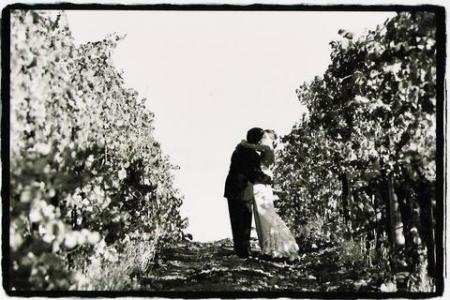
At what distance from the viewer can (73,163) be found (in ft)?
18.3

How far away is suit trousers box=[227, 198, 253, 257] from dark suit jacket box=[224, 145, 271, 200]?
78 millimetres

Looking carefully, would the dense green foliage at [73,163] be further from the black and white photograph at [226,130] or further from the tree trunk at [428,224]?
the tree trunk at [428,224]

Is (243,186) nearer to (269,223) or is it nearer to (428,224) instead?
(269,223)

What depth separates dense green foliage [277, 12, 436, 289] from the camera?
589 centimetres

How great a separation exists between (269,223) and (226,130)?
3.43 feet

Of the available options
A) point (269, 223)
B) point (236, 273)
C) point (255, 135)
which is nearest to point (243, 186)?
point (269, 223)

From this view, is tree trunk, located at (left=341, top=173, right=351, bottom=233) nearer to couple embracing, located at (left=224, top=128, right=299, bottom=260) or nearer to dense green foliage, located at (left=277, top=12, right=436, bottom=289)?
dense green foliage, located at (left=277, top=12, right=436, bottom=289)

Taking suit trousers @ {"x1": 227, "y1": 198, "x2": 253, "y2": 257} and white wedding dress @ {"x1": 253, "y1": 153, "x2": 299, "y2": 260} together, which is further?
white wedding dress @ {"x1": 253, "y1": 153, "x2": 299, "y2": 260}

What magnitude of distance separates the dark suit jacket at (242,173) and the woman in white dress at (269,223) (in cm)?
6

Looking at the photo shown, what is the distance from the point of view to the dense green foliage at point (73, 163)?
5.22 metres

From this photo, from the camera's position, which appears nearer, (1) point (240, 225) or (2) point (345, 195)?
(1) point (240, 225)

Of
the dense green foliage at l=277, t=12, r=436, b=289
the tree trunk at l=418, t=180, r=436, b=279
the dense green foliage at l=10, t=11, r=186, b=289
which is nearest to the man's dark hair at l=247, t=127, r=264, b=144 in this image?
the dense green foliage at l=277, t=12, r=436, b=289

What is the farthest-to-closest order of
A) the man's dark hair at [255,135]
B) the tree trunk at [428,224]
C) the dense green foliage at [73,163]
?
the man's dark hair at [255,135] < the tree trunk at [428,224] < the dense green foliage at [73,163]

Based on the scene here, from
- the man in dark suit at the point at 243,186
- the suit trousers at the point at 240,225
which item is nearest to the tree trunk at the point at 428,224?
the man in dark suit at the point at 243,186
